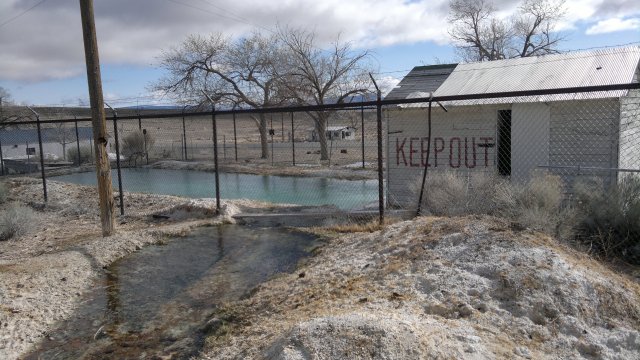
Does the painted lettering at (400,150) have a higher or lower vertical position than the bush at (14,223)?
higher

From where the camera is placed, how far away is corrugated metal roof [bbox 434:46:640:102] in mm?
10344

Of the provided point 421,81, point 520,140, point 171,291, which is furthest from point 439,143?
point 171,291

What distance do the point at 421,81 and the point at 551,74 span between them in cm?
325

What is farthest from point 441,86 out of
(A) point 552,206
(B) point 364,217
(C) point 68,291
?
(C) point 68,291

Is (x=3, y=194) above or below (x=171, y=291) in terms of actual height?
above

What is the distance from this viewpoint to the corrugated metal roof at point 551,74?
10.3 m

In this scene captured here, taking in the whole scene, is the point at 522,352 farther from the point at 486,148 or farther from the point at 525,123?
the point at 486,148

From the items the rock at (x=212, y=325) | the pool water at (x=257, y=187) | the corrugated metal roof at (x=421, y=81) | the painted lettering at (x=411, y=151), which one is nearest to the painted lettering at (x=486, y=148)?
the painted lettering at (x=411, y=151)

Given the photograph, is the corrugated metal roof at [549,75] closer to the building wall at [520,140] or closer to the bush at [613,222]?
A: the building wall at [520,140]

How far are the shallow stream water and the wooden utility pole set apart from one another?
1.13m

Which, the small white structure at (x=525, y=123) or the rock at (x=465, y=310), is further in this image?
the small white structure at (x=525, y=123)

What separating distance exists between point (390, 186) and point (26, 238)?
776cm

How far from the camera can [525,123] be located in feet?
35.1

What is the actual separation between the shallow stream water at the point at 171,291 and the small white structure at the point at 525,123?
134 inches
